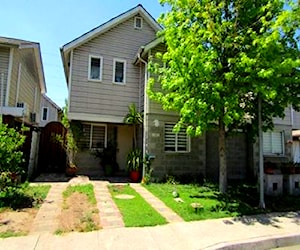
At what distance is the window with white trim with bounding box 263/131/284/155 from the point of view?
1554 centimetres

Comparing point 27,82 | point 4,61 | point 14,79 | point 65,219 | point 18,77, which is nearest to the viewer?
point 65,219

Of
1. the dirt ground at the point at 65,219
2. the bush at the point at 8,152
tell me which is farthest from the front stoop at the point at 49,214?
the bush at the point at 8,152

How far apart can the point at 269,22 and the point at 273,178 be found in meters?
5.96

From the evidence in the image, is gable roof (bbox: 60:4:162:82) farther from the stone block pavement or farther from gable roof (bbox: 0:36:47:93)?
the stone block pavement

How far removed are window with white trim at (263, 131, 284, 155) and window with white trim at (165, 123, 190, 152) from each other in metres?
5.59

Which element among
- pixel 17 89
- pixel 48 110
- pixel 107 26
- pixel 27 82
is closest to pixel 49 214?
pixel 17 89

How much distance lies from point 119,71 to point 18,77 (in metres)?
5.68

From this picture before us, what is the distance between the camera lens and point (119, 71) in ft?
48.2

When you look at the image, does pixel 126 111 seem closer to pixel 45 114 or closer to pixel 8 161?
pixel 8 161

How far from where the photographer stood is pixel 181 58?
8.34m

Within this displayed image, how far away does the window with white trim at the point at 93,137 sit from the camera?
1436cm

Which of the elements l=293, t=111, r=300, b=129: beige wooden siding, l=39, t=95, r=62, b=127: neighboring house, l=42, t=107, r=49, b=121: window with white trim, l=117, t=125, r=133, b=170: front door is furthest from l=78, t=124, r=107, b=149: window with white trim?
l=42, t=107, r=49, b=121: window with white trim

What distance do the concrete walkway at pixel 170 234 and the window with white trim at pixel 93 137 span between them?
7.05m

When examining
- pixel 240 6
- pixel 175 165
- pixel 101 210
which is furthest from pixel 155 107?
pixel 101 210
